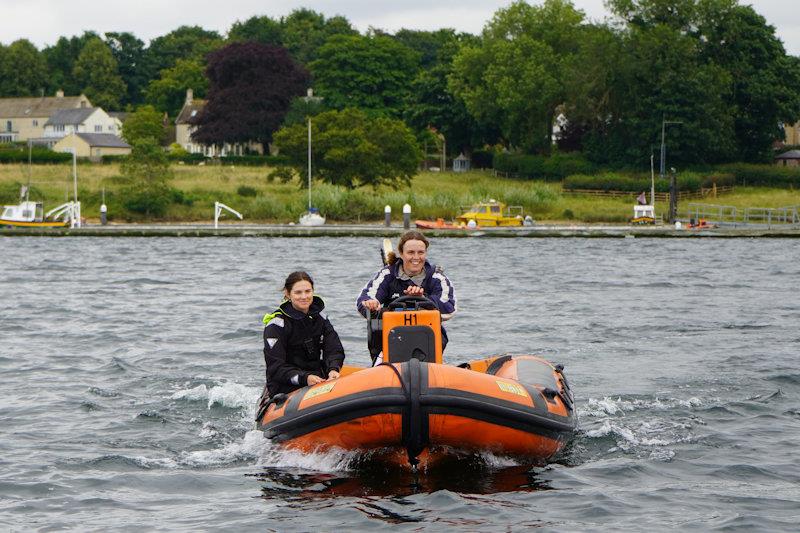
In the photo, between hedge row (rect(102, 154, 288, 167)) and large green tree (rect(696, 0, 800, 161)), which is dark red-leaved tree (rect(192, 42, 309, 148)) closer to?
hedge row (rect(102, 154, 288, 167))

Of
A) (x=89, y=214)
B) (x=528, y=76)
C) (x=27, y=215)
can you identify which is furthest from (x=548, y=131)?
(x=27, y=215)

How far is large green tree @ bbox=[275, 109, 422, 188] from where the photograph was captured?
66938 millimetres

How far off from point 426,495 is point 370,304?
191cm

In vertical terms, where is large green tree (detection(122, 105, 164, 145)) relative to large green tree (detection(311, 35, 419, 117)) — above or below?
below

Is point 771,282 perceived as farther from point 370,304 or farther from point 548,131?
point 548,131

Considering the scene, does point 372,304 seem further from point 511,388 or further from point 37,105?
point 37,105

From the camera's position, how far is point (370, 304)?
11.7 m

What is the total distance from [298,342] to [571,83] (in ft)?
238

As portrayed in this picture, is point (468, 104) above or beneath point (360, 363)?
above

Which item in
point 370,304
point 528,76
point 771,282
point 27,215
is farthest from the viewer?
point 528,76

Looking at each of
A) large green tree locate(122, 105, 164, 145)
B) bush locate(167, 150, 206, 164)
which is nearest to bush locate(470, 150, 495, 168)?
bush locate(167, 150, 206, 164)

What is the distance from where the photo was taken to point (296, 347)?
11898 mm

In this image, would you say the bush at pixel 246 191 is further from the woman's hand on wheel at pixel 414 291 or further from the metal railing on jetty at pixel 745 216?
the woman's hand on wheel at pixel 414 291

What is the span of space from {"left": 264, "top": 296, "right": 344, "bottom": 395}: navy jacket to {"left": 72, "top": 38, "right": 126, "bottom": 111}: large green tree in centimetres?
13782
